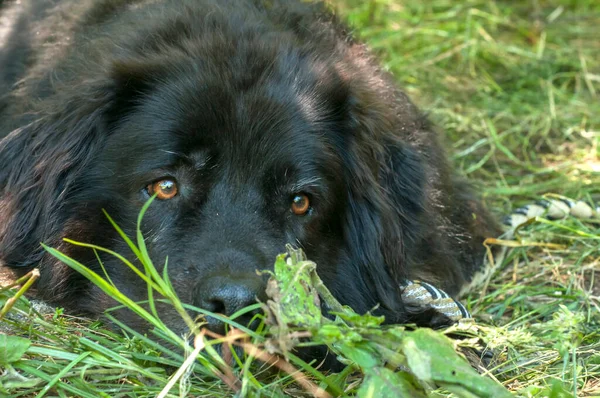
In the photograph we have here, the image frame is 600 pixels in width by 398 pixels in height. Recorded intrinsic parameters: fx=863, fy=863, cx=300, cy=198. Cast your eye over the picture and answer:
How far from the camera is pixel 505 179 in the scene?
19.9ft

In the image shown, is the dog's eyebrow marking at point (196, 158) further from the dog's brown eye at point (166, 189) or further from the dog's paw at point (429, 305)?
the dog's paw at point (429, 305)

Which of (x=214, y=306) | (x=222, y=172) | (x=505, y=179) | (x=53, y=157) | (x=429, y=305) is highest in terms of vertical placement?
(x=222, y=172)

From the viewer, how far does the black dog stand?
359 cm

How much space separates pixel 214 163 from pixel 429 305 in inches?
49.0

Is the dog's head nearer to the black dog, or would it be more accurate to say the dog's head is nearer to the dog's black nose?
the black dog

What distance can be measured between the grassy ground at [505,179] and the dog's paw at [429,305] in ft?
0.76

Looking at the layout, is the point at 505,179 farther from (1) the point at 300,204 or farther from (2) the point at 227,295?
(2) the point at 227,295

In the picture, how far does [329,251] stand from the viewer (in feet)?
12.8

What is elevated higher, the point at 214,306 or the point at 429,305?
the point at 214,306

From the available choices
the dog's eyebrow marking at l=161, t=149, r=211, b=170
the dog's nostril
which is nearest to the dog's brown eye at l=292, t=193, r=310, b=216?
the dog's eyebrow marking at l=161, t=149, r=211, b=170

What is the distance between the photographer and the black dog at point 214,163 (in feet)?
11.8

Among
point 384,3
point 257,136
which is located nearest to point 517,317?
point 257,136

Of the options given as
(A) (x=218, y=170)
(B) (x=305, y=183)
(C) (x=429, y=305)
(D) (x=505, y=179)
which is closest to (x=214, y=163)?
(A) (x=218, y=170)

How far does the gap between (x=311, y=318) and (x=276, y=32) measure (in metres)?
1.88
